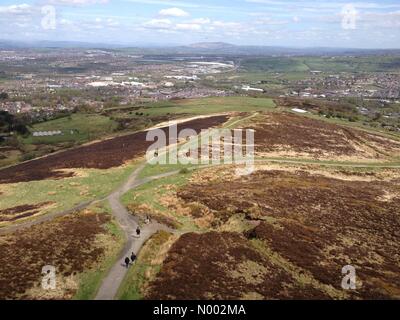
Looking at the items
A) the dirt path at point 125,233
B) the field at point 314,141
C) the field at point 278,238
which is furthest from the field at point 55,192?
the field at point 314,141

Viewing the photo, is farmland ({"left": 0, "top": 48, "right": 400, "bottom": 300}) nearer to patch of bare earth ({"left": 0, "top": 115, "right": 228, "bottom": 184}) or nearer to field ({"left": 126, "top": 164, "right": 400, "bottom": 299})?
field ({"left": 126, "top": 164, "right": 400, "bottom": 299})

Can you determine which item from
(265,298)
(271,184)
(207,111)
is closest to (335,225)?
(271,184)

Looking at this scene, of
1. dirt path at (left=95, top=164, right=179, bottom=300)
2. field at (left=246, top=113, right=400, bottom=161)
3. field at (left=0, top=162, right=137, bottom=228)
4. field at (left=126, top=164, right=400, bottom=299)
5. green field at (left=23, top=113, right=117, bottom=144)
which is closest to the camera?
dirt path at (left=95, top=164, right=179, bottom=300)

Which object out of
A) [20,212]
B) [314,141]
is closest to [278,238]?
[20,212]

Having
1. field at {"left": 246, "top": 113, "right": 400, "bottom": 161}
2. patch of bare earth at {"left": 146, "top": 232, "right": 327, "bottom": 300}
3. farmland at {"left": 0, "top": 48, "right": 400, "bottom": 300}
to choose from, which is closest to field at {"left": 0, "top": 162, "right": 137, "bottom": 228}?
farmland at {"left": 0, "top": 48, "right": 400, "bottom": 300}

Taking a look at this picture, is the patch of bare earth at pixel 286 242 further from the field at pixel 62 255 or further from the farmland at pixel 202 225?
the field at pixel 62 255

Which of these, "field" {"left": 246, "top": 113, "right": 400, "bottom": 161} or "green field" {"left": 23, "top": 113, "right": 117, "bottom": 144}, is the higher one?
"field" {"left": 246, "top": 113, "right": 400, "bottom": 161}
